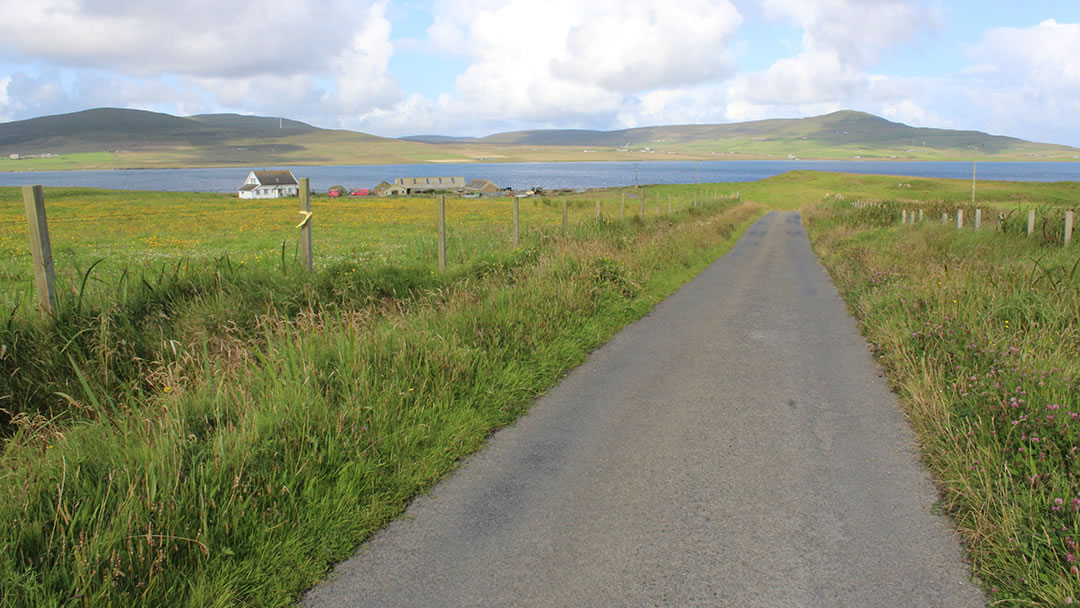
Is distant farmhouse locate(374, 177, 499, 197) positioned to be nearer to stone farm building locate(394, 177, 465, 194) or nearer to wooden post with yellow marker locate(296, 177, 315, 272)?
stone farm building locate(394, 177, 465, 194)

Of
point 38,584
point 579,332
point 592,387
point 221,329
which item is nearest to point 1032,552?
point 592,387

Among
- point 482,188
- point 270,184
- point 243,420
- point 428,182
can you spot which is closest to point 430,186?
point 428,182

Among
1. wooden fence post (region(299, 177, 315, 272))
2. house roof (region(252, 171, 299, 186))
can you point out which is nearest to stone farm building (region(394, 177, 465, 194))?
house roof (region(252, 171, 299, 186))

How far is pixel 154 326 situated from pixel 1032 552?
23.8ft

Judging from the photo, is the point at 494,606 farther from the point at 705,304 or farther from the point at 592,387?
the point at 705,304

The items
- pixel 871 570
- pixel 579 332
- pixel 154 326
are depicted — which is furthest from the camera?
pixel 579 332

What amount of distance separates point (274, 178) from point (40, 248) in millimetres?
108725

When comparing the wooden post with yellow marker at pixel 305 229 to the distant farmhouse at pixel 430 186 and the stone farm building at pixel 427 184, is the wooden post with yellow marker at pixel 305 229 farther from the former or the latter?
the stone farm building at pixel 427 184

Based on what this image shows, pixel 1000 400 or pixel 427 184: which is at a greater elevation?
pixel 427 184

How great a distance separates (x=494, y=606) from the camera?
10.9 ft

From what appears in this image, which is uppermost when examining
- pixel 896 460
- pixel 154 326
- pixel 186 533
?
pixel 154 326

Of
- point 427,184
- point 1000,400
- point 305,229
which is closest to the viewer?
point 1000,400

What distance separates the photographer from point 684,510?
4301mm

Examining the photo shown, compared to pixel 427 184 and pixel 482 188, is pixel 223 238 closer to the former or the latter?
pixel 482 188
